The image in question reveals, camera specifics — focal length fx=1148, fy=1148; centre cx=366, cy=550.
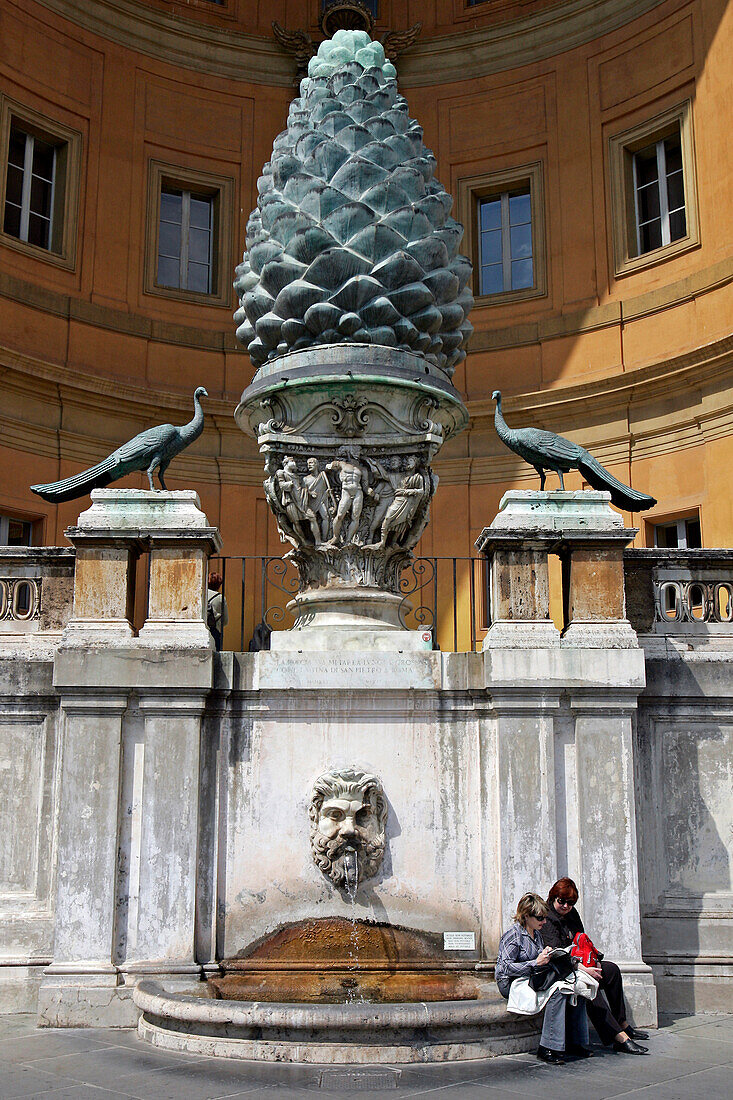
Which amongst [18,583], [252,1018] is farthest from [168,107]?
[252,1018]

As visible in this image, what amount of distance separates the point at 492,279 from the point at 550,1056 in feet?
52.4

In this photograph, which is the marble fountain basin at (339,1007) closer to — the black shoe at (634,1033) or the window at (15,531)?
the black shoe at (634,1033)

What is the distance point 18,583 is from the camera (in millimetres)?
8055

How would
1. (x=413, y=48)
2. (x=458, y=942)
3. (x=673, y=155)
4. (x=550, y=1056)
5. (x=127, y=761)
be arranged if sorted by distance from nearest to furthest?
(x=550, y=1056)
(x=458, y=942)
(x=127, y=761)
(x=673, y=155)
(x=413, y=48)

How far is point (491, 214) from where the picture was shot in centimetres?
2027

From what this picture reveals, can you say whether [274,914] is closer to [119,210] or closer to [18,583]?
[18,583]

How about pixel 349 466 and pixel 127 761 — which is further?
pixel 349 466

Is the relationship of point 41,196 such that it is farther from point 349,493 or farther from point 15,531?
point 349,493

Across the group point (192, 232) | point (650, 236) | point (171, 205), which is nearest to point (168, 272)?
point (192, 232)

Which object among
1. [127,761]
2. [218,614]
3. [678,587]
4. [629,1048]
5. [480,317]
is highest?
[480,317]

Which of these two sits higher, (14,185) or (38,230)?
(14,185)

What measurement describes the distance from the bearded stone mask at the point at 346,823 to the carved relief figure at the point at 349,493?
1698mm

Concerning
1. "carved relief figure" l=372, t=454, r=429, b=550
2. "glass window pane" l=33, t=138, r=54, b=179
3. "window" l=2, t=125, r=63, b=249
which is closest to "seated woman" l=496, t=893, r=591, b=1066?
"carved relief figure" l=372, t=454, r=429, b=550

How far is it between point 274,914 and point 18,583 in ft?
9.51
